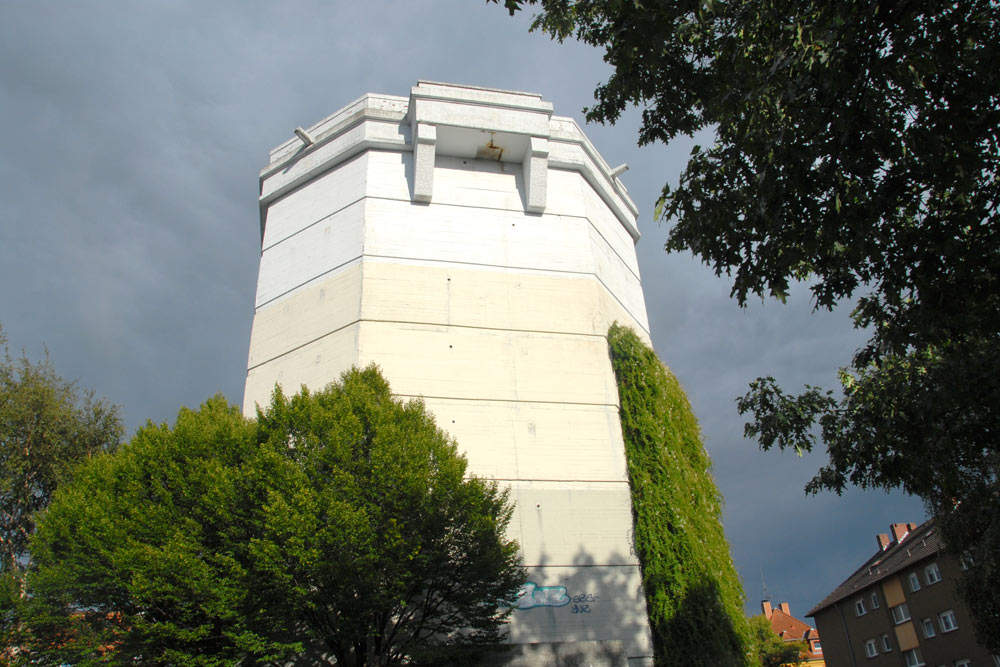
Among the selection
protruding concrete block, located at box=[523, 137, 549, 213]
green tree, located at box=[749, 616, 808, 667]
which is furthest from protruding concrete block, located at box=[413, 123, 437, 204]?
green tree, located at box=[749, 616, 808, 667]

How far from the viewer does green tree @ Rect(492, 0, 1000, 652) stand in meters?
7.05

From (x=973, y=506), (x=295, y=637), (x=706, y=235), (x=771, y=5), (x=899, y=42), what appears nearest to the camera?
(x=899, y=42)

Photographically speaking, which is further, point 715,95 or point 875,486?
point 875,486

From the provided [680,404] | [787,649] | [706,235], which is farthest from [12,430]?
[787,649]

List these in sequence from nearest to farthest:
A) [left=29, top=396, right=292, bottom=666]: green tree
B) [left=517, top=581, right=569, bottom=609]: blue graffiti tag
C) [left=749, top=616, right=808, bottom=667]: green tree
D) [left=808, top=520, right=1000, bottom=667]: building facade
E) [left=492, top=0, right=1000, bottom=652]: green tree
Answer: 1. [left=492, top=0, right=1000, bottom=652]: green tree
2. [left=29, top=396, right=292, bottom=666]: green tree
3. [left=517, top=581, right=569, bottom=609]: blue graffiti tag
4. [left=808, top=520, right=1000, bottom=667]: building facade
5. [left=749, top=616, right=808, bottom=667]: green tree

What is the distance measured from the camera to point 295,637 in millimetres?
12867

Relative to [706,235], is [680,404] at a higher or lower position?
higher

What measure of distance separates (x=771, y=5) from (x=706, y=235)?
2711mm

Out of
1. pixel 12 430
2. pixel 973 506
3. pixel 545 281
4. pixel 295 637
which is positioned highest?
pixel 545 281

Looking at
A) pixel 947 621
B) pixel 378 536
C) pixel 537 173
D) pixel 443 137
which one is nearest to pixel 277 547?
pixel 378 536

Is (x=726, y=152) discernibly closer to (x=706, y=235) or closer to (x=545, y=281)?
(x=706, y=235)

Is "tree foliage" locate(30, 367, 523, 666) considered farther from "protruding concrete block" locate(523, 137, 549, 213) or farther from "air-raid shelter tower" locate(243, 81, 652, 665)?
"protruding concrete block" locate(523, 137, 549, 213)

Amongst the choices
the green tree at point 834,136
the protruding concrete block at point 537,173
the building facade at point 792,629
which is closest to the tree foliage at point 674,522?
the protruding concrete block at point 537,173

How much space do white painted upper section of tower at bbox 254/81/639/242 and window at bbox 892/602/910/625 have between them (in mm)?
28196
